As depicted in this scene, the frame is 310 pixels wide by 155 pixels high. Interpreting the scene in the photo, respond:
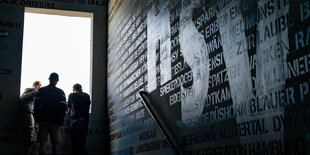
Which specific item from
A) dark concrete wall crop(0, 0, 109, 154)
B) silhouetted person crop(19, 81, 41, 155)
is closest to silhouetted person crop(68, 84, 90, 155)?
silhouetted person crop(19, 81, 41, 155)

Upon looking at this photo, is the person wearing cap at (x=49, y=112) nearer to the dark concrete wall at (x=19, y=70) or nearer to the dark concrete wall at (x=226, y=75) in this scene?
the dark concrete wall at (x=19, y=70)

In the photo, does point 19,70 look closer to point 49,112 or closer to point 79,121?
point 49,112

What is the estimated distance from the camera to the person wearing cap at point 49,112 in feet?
18.9

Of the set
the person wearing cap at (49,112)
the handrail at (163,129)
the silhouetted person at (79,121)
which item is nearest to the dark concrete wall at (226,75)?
the handrail at (163,129)

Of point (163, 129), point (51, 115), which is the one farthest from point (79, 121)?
point (163, 129)

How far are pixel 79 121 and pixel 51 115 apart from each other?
18.4 inches

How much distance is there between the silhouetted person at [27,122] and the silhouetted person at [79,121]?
0.72 meters

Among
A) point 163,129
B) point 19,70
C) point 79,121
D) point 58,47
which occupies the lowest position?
point 163,129

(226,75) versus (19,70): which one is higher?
(19,70)

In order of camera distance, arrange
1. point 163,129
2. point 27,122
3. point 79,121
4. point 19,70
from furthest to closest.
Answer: point 19,70
point 27,122
point 79,121
point 163,129

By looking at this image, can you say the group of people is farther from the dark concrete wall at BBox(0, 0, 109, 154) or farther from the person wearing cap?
the dark concrete wall at BBox(0, 0, 109, 154)

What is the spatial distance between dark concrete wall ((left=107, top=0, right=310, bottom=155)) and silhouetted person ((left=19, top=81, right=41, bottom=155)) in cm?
216

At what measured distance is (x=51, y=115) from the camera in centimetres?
576

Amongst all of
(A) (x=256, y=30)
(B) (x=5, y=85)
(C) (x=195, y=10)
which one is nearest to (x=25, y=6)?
(B) (x=5, y=85)
